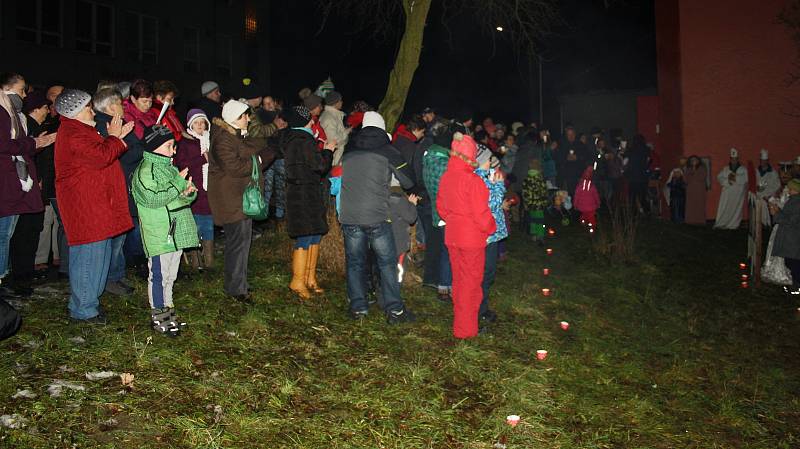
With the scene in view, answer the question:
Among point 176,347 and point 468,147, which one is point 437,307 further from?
point 176,347

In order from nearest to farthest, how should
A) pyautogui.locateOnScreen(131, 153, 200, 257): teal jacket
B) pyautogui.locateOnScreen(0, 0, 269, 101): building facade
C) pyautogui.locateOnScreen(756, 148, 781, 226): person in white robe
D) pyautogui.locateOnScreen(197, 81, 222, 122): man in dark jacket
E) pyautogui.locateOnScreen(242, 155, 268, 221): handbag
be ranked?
1. pyautogui.locateOnScreen(131, 153, 200, 257): teal jacket
2. pyautogui.locateOnScreen(242, 155, 268, 221): handbag
3. pyautogui.locateOnScreen(197, 81, 222, 122): man in dark jacket
4. pyautogui.locateOnScreen(756, 148, 781, 226): person in white robe
5. pyautogui.locateOnScreen(0, 0, 269, 101): building facade

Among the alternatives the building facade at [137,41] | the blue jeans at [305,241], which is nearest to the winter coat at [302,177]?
the blue jeans at [305,241]

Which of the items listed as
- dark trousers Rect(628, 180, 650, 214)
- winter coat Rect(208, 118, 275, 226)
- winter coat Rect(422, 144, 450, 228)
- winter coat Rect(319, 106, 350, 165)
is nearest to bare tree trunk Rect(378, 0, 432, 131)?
winter coat Rect(319, 106, 350, 165)

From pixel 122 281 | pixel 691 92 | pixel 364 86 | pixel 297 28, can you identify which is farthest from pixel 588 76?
pixel 122 281

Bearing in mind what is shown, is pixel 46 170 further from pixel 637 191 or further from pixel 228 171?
pixel 637 191

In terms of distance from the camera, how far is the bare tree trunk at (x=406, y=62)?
37.2ft

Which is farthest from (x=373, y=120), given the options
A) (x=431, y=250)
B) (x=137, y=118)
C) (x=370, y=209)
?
(x=137, y=118)

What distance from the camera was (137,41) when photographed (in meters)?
28.0

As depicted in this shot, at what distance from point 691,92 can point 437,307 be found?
41.9ft

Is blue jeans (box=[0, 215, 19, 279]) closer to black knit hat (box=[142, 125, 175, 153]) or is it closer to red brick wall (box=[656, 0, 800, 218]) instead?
black knit hat (box=[142, 125, 175, 153])

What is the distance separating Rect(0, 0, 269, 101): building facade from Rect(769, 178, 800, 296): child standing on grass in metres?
19.3

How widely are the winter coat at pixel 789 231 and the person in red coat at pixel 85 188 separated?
8930 mm

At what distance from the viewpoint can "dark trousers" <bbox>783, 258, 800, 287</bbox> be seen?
10.2 m

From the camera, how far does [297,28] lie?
131ft
